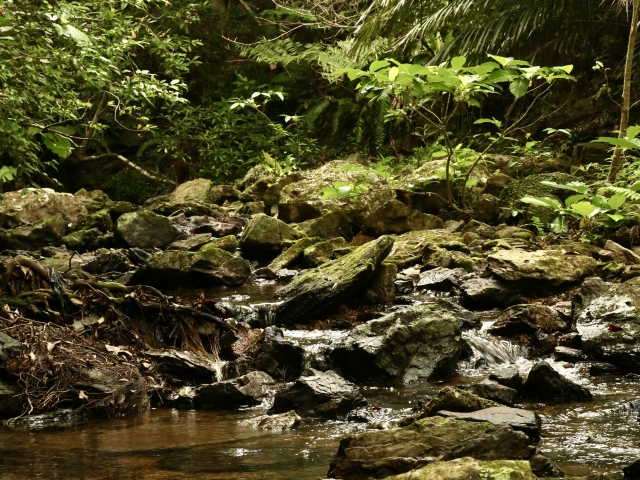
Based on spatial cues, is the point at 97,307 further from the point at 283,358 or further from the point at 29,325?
the point at 283,358

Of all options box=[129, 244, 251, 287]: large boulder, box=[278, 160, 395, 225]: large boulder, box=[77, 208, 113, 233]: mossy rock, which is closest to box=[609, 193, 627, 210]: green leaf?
box=[129, 244, 251, 287]: large boulder

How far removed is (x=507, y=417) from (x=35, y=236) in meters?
8.61

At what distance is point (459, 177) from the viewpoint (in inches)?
429

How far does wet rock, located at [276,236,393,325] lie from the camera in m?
6.80

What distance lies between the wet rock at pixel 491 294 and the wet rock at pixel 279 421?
317 cm

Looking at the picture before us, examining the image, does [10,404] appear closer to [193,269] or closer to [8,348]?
[8,348]

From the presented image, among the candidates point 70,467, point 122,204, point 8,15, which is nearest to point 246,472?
point 70,467

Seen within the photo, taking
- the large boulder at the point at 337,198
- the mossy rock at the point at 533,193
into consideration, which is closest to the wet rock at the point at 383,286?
the mossy rock at the point at 533,193

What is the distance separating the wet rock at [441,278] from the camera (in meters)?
7.81

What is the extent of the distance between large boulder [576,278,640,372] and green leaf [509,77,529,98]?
2706 millimetres

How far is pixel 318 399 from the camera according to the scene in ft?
15.0

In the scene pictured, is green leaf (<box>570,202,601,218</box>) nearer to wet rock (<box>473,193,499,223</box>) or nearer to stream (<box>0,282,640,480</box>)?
wet rock (<box>473,193,499,223</box>)

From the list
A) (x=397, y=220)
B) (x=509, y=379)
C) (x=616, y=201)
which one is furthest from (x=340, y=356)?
(x=397, y=220)

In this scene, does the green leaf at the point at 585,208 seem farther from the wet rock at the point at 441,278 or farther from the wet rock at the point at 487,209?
the wet rock at the point at 487,209
